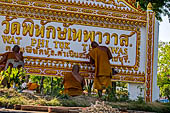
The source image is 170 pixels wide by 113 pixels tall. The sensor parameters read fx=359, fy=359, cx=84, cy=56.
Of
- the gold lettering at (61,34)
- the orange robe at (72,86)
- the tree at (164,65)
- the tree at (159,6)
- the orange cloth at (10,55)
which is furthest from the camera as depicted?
the tree at (164,65)

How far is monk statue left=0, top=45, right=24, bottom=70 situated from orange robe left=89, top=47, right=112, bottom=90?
264 centimetres

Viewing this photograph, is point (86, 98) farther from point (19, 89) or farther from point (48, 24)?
point (48, 24)

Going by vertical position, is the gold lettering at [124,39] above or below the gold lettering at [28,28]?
below

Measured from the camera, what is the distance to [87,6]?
14.2m

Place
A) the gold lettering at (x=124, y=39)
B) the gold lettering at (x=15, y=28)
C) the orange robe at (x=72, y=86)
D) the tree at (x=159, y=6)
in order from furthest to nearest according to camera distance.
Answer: the tree at (x=159, y=6), the gold lettering at (x=124, y=39), the gold lettering at (x=15, y=28), the orange robe at (x=72, y=86)

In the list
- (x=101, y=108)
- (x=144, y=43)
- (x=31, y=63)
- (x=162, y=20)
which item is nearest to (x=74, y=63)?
(x=31, y=63)

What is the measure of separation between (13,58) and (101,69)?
122 inches

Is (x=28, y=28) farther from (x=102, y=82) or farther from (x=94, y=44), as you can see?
(x=102, y=82)

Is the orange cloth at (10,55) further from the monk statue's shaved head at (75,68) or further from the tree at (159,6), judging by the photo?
the tree at (159,6)

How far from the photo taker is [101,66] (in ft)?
41.7

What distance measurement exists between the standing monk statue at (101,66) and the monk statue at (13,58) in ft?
8.42

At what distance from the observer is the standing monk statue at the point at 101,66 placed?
41.4 feet

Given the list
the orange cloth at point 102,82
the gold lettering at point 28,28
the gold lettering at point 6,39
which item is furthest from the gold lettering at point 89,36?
the gold lettering at point 6,39

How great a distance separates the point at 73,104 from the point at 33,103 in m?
1.00
